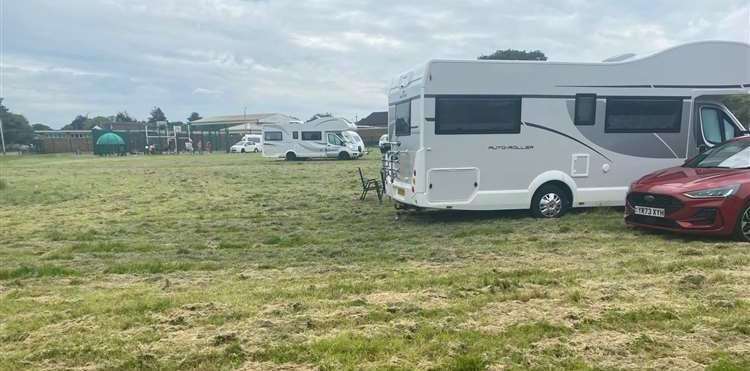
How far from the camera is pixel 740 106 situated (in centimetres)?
891

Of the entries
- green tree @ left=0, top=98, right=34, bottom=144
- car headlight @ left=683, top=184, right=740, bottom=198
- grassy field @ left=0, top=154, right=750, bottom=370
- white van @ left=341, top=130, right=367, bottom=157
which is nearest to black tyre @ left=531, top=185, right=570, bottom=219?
grassy field @ left=0, top=154, right=750, bottom=370

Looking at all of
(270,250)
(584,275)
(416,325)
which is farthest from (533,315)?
→ (270,250)

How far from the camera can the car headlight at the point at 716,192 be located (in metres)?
6.23

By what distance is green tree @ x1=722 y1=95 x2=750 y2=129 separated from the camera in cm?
884

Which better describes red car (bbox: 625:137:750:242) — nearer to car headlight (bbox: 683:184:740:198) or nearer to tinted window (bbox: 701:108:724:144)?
car headlight (bbox: 683:184:740:198)

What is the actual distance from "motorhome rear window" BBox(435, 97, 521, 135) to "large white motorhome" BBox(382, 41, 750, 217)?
0.6 inches

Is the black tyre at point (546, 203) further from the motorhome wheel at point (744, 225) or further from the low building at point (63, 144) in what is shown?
the low building at point (63, 144)

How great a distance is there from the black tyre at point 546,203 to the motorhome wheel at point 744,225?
2.62 m

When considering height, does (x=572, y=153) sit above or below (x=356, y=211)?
above

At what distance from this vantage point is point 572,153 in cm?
845

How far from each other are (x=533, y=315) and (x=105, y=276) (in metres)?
4.33

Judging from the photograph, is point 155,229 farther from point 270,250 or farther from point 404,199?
point 404,199

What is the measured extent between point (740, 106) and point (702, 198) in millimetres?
3768

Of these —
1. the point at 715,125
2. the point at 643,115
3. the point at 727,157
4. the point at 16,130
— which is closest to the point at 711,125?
the point at 715,125
